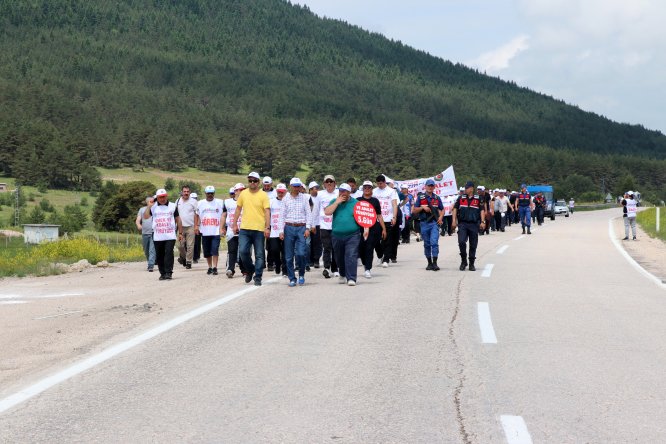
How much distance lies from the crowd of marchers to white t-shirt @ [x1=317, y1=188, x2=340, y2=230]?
0.02 meters

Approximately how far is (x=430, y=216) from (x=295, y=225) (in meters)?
3.64

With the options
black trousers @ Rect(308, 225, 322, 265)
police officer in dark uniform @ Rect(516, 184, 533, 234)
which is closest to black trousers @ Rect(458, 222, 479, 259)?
black trousers @ Rect(308, 225, 322, 265)

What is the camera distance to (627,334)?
951 centimetres

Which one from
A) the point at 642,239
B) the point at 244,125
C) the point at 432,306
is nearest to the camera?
the point at 432,306

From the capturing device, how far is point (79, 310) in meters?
Answer: 11.8

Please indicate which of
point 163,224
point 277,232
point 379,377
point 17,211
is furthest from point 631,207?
point 17,211

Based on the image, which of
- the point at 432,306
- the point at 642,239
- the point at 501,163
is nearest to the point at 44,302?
the point at 432,306

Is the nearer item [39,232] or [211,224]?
[211,224]

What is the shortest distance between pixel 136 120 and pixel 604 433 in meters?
185

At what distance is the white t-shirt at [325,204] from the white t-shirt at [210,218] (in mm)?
2132

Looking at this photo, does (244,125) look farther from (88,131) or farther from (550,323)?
(550,323)

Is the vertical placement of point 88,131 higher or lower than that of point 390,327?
higher

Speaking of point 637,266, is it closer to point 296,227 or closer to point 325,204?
point 325,204

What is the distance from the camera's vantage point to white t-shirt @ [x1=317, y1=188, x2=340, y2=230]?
16734 mm
